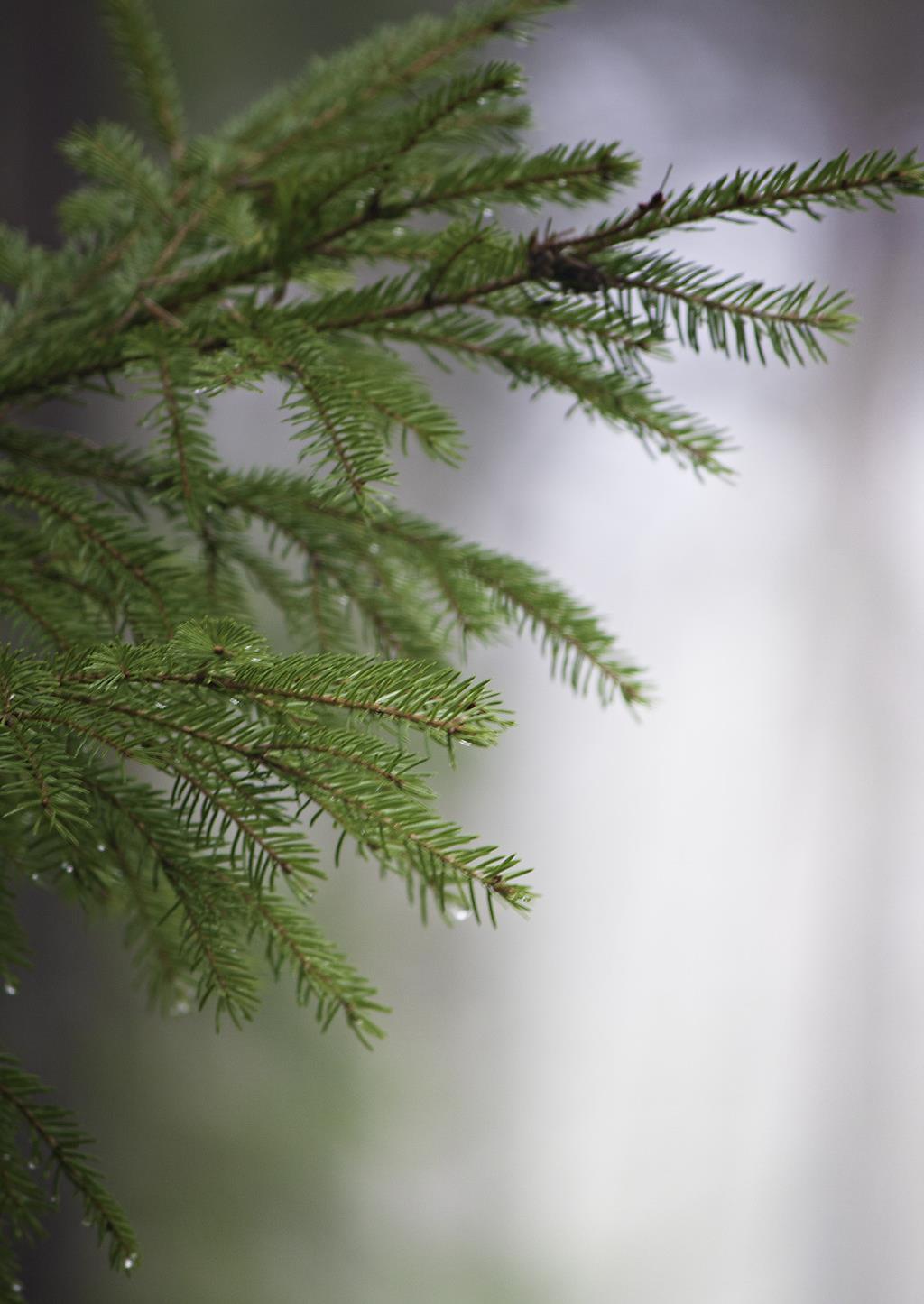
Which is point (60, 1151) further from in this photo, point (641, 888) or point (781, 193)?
point (641, 888)

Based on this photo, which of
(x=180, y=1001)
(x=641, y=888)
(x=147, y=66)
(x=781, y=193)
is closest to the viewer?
(x=781, y=193)

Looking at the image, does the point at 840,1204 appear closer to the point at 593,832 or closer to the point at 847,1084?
the point at 847,1084

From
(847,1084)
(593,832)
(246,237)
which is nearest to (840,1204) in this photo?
(847,1084)

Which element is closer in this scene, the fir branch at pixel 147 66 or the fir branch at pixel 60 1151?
the fir branch at pixel 60 1151

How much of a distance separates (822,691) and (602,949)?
0.44 metres

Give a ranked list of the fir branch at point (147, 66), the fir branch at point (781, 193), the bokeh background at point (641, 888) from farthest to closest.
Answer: the bokeh background at point (641, 888)
the fir branch at point (147, 66)
the fir branch at point (781, 193)

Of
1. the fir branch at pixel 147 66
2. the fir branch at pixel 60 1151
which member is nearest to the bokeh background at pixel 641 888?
the fir branch at pixel 147 66

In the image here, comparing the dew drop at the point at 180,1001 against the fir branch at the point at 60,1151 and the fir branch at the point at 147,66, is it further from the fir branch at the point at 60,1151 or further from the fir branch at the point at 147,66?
the fir branch at the point at 147,66

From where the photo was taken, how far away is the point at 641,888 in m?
1.28

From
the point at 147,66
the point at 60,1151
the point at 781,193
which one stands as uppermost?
the point at 147,66

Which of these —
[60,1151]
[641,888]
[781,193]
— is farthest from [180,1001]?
[641,888]

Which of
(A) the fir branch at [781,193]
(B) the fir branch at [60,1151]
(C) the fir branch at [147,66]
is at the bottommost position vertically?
(B) the fir branch at [60,1151]

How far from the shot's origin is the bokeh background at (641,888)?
1.13 meters

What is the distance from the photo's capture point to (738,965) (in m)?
1.22
